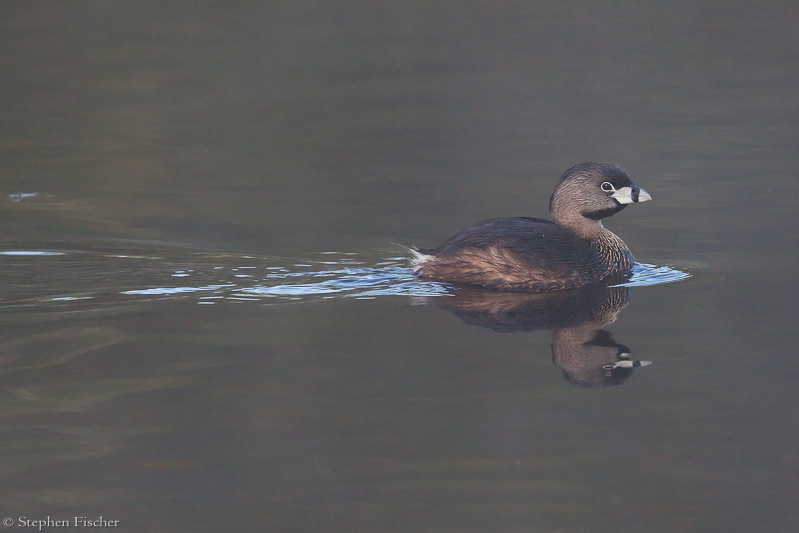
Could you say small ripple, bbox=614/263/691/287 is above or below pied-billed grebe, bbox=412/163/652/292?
below

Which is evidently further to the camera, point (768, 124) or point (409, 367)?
point (768, 124)

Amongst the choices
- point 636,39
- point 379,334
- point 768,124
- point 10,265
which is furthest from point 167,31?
point 379,334

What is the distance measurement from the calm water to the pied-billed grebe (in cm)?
19

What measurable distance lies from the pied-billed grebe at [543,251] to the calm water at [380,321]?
Answer: 0.19m

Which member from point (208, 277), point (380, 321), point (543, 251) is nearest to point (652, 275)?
point (543, 251)

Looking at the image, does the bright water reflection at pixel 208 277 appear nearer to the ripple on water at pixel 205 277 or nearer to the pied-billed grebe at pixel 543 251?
the ripple on water at pixel 205 277

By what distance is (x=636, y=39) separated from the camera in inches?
867

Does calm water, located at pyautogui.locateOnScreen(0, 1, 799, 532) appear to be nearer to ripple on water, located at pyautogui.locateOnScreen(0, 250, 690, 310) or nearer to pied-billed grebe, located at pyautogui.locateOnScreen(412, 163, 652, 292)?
ripple on water, located at pyautogui.locateOnScreen(0, 250, 690, 310)

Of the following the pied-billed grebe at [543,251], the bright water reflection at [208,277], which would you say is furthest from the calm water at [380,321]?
the pied-billed grebe at [543,251]

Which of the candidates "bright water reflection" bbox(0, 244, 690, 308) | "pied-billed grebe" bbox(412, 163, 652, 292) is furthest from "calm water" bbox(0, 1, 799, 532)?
"pied-billed grebe" bbox(412, 163, 652, 292)

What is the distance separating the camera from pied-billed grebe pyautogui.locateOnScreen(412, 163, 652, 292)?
305 inches

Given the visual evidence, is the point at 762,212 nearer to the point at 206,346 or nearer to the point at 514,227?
the point at 514,227

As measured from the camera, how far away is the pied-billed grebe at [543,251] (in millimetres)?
7750

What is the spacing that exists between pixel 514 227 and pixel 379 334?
167 cm
